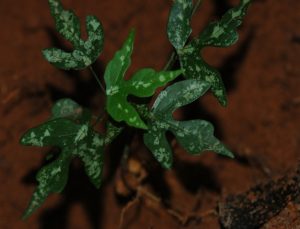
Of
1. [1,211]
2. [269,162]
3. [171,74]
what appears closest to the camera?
[171,74]

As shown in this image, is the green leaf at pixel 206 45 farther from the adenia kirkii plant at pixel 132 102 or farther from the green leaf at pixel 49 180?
the green leaf at pixel 49 180

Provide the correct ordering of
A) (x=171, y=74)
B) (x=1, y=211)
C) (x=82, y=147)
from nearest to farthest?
(x=171, y=74) < (x=82, y=147) < (x=1, y=211)

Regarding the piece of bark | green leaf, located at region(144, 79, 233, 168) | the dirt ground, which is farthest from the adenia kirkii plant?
the dirt ground

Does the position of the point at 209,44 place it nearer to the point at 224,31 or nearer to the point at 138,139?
the point at 224,31

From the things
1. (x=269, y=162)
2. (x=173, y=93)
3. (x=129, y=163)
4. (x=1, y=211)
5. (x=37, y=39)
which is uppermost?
(x=37, y=39)

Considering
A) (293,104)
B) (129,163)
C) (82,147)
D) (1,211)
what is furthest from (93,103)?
(293,104)

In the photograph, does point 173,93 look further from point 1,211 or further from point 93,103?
point 1,211

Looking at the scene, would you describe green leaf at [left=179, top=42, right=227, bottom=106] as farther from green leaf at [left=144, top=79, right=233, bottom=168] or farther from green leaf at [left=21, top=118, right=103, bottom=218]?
green leaf at [left=21, top=118, right=103, bottom=218]

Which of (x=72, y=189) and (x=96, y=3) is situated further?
(x=96, y=3)
